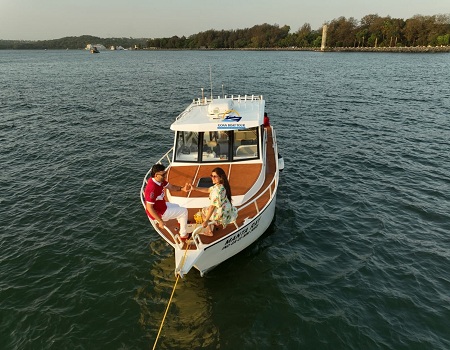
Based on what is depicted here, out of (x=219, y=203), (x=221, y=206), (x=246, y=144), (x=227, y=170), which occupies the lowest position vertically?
(x=227, y=170)

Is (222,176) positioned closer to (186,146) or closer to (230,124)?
(230,124)

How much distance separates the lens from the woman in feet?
28.4

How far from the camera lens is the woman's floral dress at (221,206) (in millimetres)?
8805

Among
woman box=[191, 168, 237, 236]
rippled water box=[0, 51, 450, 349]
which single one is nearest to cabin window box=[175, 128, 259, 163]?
rippled water box=[0, 51, 450, 349]

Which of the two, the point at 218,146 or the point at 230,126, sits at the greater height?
the point at 230,126

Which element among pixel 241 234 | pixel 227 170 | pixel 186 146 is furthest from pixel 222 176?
pixel 186 146

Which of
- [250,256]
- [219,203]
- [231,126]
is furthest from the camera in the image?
[231,126]

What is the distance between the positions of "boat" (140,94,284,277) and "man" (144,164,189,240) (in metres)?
0.44

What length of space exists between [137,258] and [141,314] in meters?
2.57

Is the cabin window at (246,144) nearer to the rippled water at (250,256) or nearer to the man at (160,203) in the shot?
the rippled water at (250,256)

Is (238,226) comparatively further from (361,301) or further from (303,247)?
(361,301)

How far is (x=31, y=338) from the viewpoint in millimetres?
8234

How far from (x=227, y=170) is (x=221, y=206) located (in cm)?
344

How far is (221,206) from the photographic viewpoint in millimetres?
9031
